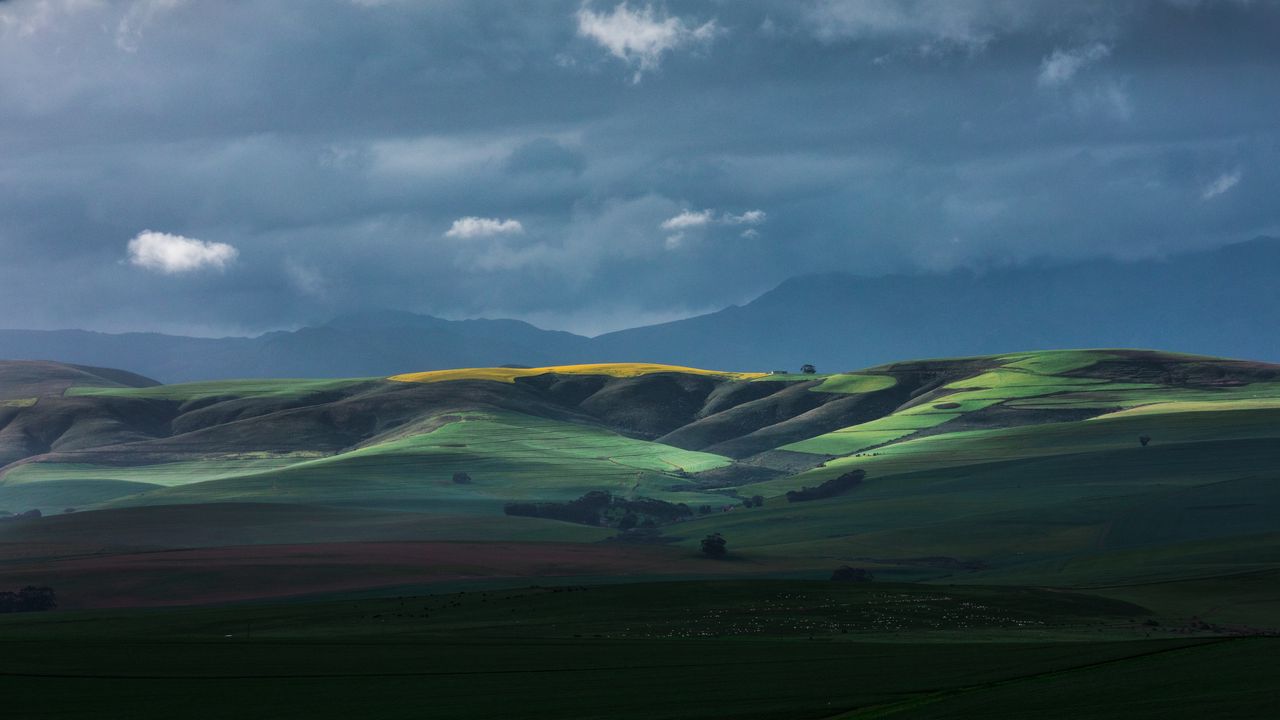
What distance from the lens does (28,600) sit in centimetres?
9644

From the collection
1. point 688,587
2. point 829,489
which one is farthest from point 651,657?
point 829,489

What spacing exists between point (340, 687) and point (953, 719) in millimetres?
22934

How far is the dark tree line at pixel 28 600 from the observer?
95.2 m

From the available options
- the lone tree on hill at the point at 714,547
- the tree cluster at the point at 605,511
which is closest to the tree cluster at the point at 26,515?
the tree cluster at the point at 605,511

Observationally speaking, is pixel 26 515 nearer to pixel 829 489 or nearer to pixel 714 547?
pixel 714 547

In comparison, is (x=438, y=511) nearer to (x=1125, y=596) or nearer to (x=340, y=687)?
(x=1125, y=596)

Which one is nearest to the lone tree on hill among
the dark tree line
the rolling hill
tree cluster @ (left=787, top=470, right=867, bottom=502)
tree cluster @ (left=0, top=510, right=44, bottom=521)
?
the rolling hill

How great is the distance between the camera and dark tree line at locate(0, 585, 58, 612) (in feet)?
313

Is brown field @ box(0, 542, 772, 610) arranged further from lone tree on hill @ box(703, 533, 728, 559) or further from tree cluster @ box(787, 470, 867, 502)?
tree cluster @ box(787, 470, 867, 502)

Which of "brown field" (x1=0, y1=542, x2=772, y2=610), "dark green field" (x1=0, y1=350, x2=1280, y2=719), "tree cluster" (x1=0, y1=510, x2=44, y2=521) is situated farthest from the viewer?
"tree cluster" (x1=0, y1=510, x2=44, y2=521)

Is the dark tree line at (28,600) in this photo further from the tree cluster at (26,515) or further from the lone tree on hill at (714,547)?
the tree cluster at (26,515)

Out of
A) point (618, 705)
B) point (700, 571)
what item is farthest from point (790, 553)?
point (618, 705)

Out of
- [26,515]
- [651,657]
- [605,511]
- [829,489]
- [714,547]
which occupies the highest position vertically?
[829,489]

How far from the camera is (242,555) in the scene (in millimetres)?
119000
